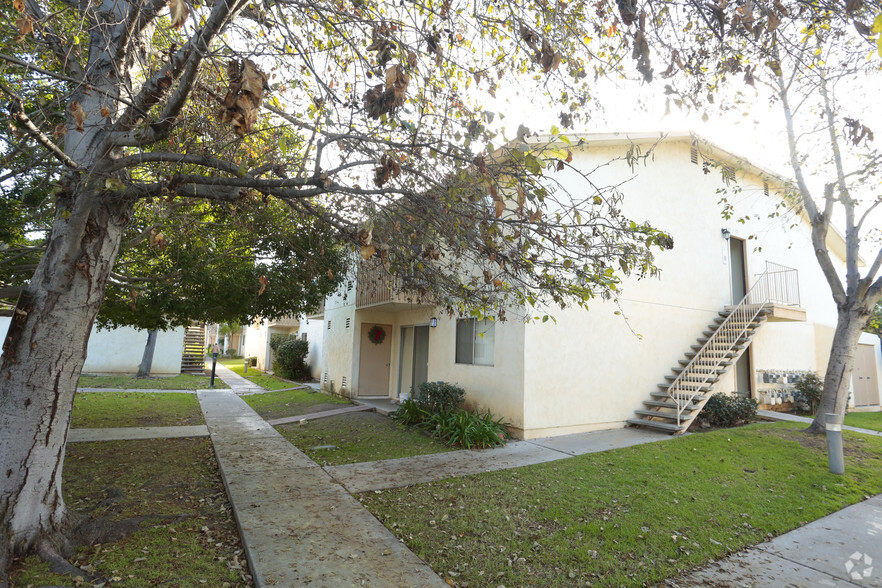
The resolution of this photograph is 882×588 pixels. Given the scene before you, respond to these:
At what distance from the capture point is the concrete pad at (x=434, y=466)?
645 centimetres

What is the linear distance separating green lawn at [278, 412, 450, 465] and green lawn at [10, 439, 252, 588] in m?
1.74

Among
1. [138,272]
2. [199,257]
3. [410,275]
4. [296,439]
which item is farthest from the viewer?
[296,439]

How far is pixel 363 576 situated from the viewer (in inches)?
148

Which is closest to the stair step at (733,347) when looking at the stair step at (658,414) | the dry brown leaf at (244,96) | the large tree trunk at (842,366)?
the large tree trunk at (842,366)

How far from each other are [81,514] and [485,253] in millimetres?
4900

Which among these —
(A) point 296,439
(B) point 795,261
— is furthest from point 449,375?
(B) point 795,261

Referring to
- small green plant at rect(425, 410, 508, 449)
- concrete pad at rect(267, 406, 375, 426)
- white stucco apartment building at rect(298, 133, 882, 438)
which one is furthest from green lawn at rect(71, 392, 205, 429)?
small green plant at rect(425, 410, 508, 449)

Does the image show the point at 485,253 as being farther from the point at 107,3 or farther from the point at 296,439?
the point at 296,439

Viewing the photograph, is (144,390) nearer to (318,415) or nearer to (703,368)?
(318,415)

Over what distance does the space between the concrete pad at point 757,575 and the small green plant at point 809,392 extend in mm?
12434

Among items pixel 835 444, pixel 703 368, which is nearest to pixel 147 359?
pixel 703 368

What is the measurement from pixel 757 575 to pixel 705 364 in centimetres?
825

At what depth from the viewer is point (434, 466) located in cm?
727

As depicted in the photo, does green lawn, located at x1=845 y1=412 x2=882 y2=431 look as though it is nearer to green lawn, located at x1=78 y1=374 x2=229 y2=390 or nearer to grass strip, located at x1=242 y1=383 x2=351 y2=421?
grass strip, located at x1=242 y1=383 x2=351 y2=421
